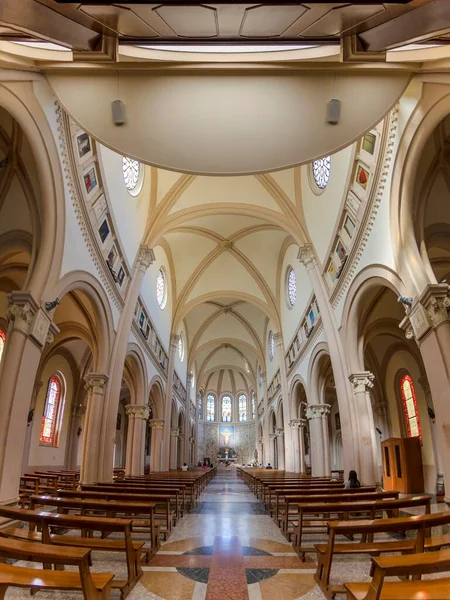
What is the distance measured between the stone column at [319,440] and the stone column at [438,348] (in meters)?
9.74

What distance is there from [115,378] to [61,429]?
36.1ft

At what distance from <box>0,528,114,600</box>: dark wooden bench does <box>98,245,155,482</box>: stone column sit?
9961mm

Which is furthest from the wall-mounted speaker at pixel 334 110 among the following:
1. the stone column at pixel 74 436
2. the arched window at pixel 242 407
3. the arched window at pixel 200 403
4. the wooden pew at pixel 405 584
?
the arched window at pixel 242 407

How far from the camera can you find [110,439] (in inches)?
498

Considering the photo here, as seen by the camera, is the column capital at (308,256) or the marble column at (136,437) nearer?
the column capital at (308,256)

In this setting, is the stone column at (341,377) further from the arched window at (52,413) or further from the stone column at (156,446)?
the arched window at (52,413)

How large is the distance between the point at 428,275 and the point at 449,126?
3021 millimetres

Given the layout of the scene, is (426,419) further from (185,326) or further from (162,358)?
(185,326)

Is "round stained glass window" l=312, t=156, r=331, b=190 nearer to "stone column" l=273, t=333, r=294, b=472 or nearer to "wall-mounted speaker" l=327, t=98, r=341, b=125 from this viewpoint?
"wall-mounted speaker" l=327, t=98, r=341, b=125

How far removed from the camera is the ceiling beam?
10.9ft

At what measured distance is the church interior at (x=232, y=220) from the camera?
360cm

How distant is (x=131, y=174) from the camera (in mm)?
14242

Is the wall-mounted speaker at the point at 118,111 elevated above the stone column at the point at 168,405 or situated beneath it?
elevated above

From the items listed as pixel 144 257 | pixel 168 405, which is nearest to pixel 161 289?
pixel 144 257
